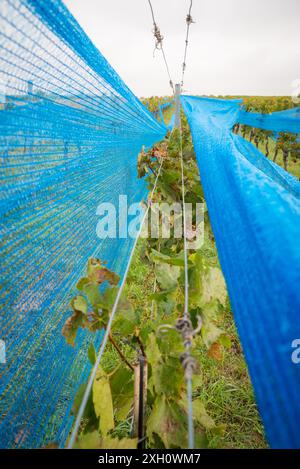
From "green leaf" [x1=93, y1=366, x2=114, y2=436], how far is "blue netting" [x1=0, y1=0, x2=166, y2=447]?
294mm

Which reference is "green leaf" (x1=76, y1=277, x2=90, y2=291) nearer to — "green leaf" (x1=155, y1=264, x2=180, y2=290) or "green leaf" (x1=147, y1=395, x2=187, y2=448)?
"green leaf" (x1=155, y1=264, x2=180, y2=290)

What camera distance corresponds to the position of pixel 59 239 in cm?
101

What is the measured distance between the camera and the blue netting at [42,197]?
65 cm

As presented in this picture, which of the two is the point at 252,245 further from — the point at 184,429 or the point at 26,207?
the point at 26,207

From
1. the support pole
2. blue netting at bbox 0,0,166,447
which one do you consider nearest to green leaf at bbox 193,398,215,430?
blue netting at bbox 0,0,166,447

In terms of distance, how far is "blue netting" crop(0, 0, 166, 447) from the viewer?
25.7 inches

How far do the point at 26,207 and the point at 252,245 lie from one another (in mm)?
641

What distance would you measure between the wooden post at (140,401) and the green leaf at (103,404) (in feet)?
0.20

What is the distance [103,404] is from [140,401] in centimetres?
9

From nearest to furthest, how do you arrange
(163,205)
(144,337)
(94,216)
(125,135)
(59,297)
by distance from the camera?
(144,337) < (59,297) < (94,216) < (163,205) < (125,135)

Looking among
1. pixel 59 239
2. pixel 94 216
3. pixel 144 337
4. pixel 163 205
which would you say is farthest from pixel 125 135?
pixel 144 337

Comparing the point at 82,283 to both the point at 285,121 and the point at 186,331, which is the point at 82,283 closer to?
the point at 186,331

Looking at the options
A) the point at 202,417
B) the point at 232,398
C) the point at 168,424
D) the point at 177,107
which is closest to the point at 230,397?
the point at 232,398

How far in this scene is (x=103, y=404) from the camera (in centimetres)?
60
